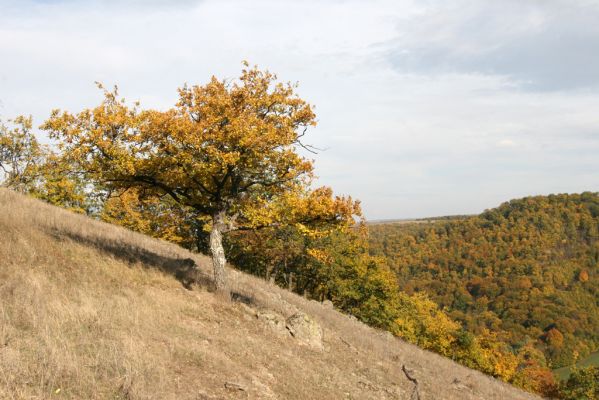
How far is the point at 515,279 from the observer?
480ft

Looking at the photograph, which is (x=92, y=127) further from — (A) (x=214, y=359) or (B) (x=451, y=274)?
(B) (x=451, y=274)

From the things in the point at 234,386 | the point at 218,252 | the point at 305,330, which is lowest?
the point at 305,330

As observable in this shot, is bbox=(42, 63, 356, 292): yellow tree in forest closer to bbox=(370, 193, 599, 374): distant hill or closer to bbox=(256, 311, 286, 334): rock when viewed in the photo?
bbox=(256, 311, 286, 334): rock

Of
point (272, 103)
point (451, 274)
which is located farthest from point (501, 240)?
point (272, 103)

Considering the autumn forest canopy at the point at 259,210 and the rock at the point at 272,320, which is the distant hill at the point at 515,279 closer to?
the autumn forest canopy at the point at 259,210

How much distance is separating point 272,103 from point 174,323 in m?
7.68

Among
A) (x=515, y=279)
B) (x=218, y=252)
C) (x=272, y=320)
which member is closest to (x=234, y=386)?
(x=272, y=320)


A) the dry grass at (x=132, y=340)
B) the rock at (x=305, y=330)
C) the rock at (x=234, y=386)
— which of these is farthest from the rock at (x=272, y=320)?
the rock at (x=234, y=386)

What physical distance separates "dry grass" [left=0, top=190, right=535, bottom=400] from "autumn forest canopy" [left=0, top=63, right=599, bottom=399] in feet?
7.80

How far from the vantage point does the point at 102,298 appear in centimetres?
1113

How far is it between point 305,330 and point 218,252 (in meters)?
4.12

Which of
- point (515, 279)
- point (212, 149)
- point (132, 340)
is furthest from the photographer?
point (515, 279)

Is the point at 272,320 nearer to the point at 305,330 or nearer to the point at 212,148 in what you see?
the point at 305,330

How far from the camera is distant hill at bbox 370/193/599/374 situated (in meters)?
119
